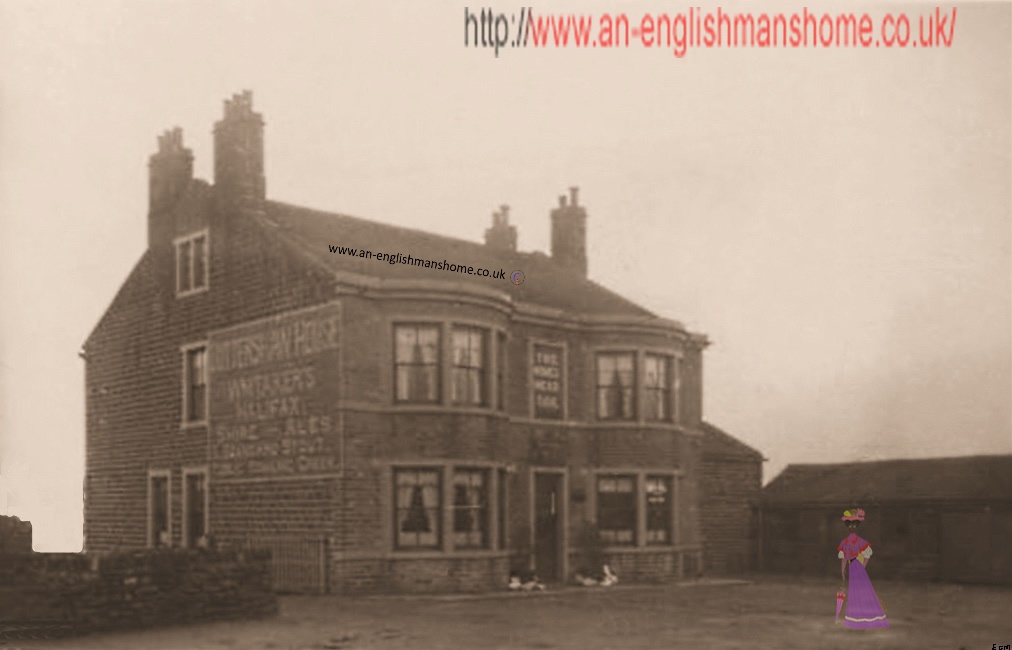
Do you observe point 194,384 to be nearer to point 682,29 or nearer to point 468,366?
point 468,366

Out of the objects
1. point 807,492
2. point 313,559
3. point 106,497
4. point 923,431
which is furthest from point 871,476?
point 106,497

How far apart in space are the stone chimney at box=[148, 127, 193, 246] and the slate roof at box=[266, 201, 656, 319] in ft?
6.29

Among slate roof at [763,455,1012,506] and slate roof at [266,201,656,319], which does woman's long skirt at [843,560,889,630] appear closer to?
slate roof at [266,201,656,319]

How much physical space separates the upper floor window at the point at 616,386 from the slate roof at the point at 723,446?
17.2ft

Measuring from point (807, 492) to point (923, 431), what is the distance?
1338 cm

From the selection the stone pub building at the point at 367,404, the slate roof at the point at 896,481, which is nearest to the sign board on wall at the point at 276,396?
the stone pub building at the point at 367,404

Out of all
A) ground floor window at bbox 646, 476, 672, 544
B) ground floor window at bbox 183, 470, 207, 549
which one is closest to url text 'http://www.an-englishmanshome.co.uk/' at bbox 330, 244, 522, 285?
ground floor window at bbox 646, 476, 672, 544

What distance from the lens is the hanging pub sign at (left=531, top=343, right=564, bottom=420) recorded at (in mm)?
27469

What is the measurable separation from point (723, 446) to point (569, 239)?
6.62 meters

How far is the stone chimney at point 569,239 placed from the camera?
32250 millimetres

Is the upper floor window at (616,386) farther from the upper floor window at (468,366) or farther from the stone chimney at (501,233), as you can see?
the stone chimney at (501,233)

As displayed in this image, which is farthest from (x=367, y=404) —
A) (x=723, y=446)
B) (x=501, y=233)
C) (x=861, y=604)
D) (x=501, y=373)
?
(x=723, y=446)

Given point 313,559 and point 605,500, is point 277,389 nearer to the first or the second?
point 313,559

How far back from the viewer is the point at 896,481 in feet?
102
